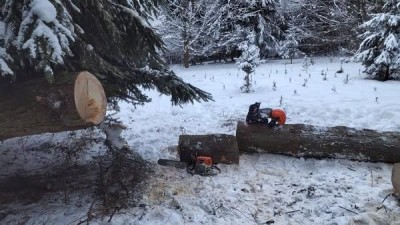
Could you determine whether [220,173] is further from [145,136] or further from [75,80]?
[75,80]

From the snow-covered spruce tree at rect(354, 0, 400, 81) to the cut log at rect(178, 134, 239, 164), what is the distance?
6.03 meters

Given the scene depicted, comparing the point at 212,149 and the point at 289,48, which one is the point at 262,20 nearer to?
the point at 289,48

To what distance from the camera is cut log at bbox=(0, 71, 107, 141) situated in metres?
3.33

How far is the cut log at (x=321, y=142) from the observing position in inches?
206

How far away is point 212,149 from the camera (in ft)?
17.2

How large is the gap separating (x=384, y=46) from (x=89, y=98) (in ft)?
27.5

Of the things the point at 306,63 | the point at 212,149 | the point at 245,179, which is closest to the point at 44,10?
the point at 212,149

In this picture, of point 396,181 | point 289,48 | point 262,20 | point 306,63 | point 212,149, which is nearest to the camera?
point 396,181

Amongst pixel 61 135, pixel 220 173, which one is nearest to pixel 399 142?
pixel 220 173

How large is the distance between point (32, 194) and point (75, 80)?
1746mm

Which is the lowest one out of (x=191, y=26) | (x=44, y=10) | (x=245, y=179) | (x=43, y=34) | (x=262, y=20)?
(x=245, y=179)

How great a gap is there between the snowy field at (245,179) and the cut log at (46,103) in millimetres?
1019

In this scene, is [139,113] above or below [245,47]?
below

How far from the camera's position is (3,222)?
382 cm
